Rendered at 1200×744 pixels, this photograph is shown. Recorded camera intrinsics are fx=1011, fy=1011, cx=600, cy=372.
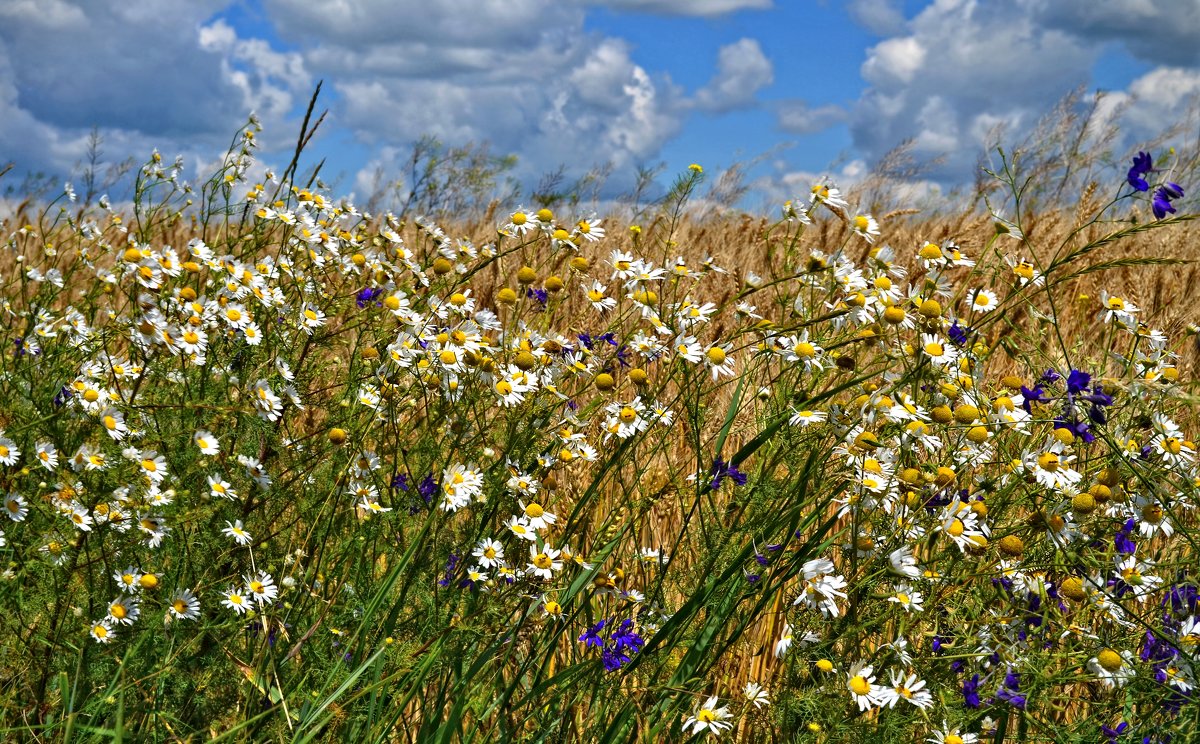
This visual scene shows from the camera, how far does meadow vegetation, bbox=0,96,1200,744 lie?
1983 millimetres

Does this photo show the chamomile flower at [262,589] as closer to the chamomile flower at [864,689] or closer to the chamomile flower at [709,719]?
the chamomile flower at [709,719]

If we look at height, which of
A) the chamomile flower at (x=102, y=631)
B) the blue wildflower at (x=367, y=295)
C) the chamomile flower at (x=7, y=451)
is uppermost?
the blue wildflower at (x=367, y=295)

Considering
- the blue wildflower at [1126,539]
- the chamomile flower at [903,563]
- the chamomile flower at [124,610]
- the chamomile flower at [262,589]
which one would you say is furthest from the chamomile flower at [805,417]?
the chamomile flower at [124,610]

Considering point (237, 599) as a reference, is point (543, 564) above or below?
above

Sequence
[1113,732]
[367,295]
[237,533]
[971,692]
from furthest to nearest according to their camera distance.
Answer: [367,295], [237,533], [1113,732], [971,692]

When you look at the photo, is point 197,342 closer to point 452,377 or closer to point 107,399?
point 107,399

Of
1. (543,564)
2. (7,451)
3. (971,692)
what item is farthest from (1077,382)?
(7,451)

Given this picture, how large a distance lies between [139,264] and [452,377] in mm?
790

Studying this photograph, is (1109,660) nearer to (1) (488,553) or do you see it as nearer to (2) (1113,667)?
(2) (1113,667)

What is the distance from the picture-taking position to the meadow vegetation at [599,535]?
6.51 feet

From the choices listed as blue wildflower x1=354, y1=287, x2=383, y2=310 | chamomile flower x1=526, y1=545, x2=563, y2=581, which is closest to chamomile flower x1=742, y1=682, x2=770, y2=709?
chamomile flower x1=526, y1=545, x2=563, y2=581

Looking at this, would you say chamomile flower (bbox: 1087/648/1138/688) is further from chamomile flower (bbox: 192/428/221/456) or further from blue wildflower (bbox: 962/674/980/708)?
chamomile flower (bbox: 192/428/221/456)

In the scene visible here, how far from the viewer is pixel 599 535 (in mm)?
2461

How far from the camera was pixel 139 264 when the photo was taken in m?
2.39
